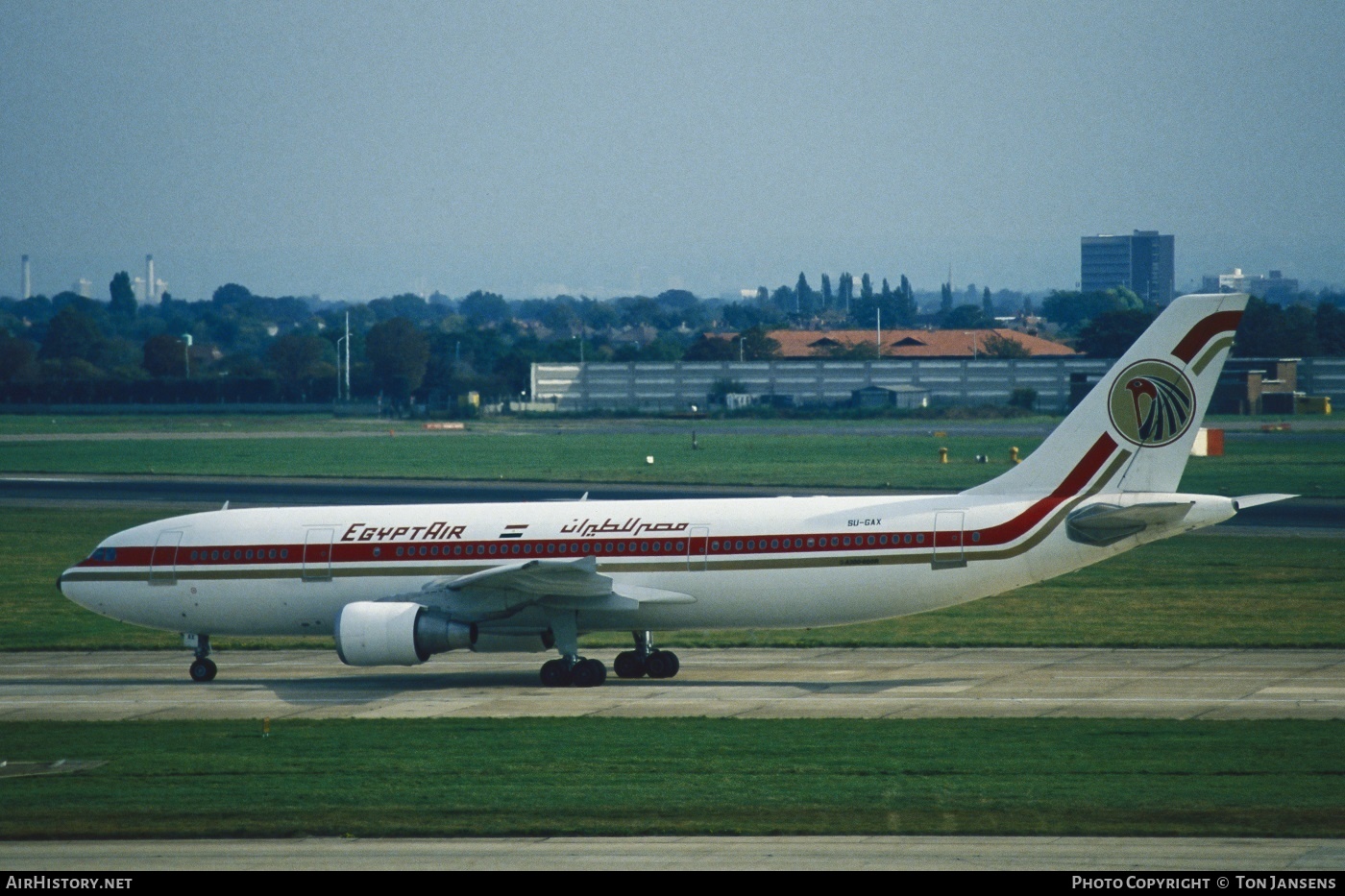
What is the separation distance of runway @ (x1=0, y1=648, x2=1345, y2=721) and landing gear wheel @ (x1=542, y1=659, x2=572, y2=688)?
17.2 inches

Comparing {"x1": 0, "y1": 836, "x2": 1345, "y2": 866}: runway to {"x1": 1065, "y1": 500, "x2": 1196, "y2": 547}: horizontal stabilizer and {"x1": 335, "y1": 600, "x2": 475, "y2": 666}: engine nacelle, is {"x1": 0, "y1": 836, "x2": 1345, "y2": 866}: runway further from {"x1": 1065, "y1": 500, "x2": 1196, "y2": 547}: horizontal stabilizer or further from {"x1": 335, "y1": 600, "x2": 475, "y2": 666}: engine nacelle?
{"x1": 1065, "y1": 500, "x2": 1196, "y2": 547}: horizontal stabilizer

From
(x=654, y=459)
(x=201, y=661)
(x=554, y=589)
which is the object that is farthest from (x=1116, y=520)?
(x=654, y=459)

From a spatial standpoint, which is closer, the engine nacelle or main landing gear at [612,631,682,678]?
the engine nacelle

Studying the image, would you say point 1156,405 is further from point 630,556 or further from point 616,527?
point 616,527

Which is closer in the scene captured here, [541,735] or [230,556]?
[541,735]

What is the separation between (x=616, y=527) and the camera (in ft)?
119

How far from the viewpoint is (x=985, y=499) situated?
34688mm

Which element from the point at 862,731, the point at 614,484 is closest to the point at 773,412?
the point at 614,484

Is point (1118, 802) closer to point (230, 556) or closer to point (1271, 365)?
point (230, 556)

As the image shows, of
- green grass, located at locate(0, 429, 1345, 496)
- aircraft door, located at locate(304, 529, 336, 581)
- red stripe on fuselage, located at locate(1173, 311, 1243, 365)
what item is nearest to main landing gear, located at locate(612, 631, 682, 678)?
aircraft door, located at locate(304, 529, 336, 581)

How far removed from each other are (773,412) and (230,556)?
12332cm

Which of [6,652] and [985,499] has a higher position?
[985,499]

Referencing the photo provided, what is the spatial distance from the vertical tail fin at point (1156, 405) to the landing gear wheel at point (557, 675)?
11.1 m

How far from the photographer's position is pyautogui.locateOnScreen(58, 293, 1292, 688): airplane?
33.8 metres
